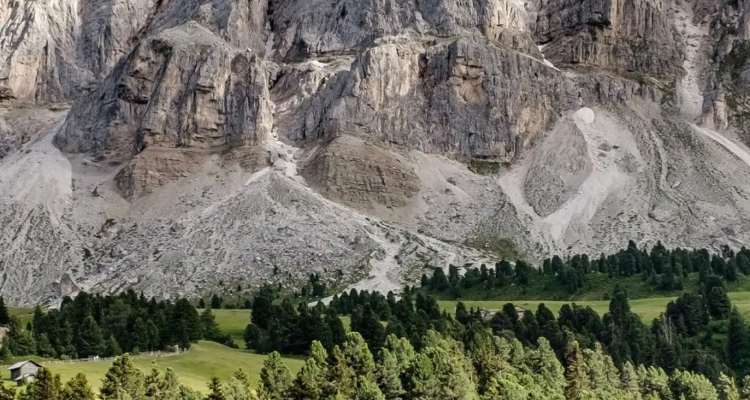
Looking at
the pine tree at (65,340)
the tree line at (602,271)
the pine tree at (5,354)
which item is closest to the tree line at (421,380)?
the pine tree at (5,354)

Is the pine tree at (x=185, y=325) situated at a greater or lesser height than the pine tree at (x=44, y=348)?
greater

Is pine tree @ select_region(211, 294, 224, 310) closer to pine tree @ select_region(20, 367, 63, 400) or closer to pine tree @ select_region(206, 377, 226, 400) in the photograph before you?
pine tree @ select_region(20, 367, 63, 400)

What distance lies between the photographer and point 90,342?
114 m

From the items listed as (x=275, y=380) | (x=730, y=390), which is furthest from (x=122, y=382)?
(x=730, y=390)

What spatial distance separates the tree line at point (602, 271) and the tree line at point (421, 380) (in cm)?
7569

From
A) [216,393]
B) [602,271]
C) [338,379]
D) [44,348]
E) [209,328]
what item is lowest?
[44,348]

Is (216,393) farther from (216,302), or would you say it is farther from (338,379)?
(216,302)

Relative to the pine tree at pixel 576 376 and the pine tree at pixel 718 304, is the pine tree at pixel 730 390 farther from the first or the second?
the pine tree at pixel 718 304

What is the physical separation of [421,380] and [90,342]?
158 feet

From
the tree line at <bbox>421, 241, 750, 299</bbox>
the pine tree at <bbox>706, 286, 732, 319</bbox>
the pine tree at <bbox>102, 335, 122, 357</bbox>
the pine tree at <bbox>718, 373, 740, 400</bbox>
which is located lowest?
the pine tree at <bbox>718, 373, 740, 400</bbox>

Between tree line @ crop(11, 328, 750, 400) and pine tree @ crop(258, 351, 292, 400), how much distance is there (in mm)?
74

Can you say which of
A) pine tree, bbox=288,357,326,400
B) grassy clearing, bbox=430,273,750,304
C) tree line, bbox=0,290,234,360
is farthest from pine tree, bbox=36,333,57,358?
grassy clearing, bbox=430,273,750,304

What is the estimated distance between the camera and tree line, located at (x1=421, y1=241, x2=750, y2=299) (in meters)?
178

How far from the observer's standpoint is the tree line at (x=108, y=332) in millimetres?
111562
